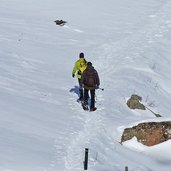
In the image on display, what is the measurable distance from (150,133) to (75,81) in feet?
22.1

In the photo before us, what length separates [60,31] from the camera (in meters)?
30.2

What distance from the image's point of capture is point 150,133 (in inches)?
578

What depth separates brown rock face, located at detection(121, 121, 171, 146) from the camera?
1461 centimetres

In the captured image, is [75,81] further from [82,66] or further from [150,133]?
[150,133]

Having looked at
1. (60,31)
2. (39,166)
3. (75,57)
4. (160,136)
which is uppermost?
(60,31)

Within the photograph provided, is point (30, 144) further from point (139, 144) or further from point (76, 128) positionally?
point (139, 144)

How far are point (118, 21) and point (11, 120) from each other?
72.9ft

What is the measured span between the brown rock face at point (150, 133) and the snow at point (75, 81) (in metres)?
0.20

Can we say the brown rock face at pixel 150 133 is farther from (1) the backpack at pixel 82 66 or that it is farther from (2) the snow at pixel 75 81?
(1) the backpack at pixel 82 66

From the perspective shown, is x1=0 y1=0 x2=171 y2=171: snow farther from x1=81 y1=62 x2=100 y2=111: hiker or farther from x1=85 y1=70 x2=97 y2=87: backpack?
x1=85 y1=70 x2=97 y2=87: backpack

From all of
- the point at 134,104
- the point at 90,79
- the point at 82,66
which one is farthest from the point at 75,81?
the point at 90,79

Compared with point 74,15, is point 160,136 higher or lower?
lower

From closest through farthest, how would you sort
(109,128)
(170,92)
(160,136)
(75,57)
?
(160,136) < (109,128) < (170,92) < (75,57)

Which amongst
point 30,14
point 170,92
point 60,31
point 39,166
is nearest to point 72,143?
point 39,166
